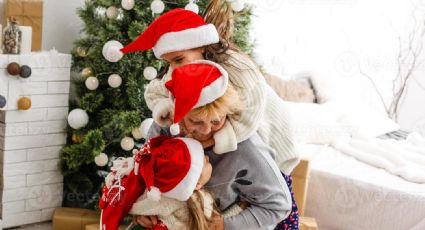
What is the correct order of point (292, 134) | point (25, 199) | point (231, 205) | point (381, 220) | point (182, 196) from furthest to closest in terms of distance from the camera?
1. point (25, 199)
2. point (381, 220)
3. point (292, 134)
4. point (231, 205)
5. point (182, 196)

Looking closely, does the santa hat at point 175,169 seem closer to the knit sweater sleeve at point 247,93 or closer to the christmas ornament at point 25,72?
the knit sweater sleeve at point 247,93

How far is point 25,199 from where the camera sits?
2641 mm

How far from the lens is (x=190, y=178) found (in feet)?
4.39

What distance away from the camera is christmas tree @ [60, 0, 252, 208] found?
8.22 feet

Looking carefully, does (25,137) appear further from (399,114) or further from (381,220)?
(399,114)

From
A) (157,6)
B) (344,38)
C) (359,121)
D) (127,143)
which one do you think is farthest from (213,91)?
(344,38)

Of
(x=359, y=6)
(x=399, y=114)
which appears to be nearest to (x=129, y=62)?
(x=359, y=6)

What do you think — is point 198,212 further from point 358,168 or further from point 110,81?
point 358,168

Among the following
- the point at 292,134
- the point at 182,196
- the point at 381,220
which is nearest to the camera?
the point at 182,196

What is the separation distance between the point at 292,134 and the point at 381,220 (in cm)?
107

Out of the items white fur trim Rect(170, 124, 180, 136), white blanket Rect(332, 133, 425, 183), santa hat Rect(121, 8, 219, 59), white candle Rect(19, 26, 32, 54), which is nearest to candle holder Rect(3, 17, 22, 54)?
white candle Rect(19, 26, 32, 54)

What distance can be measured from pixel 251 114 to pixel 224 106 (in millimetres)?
105

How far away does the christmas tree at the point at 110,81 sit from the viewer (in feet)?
8.22

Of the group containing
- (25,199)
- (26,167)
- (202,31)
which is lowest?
(25,199)
